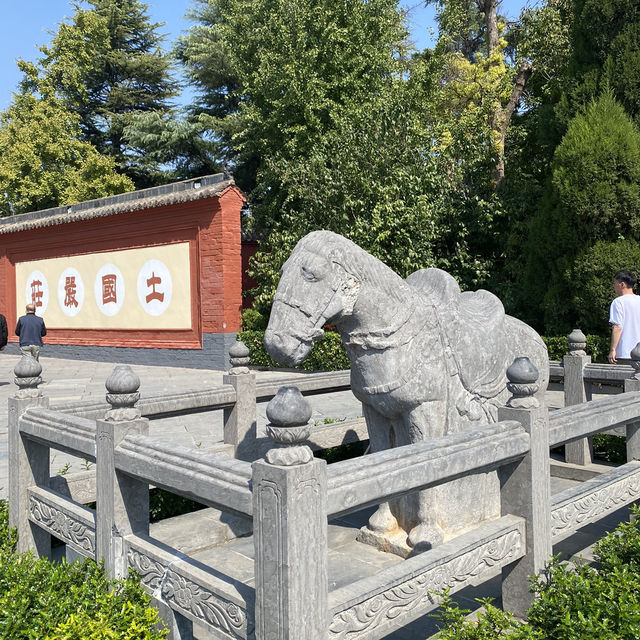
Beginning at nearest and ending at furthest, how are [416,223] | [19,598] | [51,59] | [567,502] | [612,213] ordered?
[19,598] < [567,502] < [612,213] < [416,223] < [51,59]

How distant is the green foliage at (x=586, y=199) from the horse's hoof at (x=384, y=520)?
6642mm

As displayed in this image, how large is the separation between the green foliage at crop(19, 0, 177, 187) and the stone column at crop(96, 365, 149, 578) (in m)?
20.4

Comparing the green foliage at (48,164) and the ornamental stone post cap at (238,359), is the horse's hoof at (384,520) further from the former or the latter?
the green foliage at (48,164)

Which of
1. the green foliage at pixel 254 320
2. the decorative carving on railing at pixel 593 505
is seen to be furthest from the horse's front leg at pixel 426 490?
the green foliage at pixel 254 320

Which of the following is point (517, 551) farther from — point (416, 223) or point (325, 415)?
point (416, 223)

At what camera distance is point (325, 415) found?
7.61 metres

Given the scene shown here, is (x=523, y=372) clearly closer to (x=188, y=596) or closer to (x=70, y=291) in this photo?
(x=188, y=596)

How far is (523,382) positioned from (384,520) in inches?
50.6

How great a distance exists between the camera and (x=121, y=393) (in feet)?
7.92

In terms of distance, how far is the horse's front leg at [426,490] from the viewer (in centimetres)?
296

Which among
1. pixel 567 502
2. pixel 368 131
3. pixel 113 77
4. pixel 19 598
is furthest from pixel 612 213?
pixel 113 77

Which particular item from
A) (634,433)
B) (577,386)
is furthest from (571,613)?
(577,386)

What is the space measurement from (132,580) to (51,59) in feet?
82.0

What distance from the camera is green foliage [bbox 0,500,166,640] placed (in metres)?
1.89
